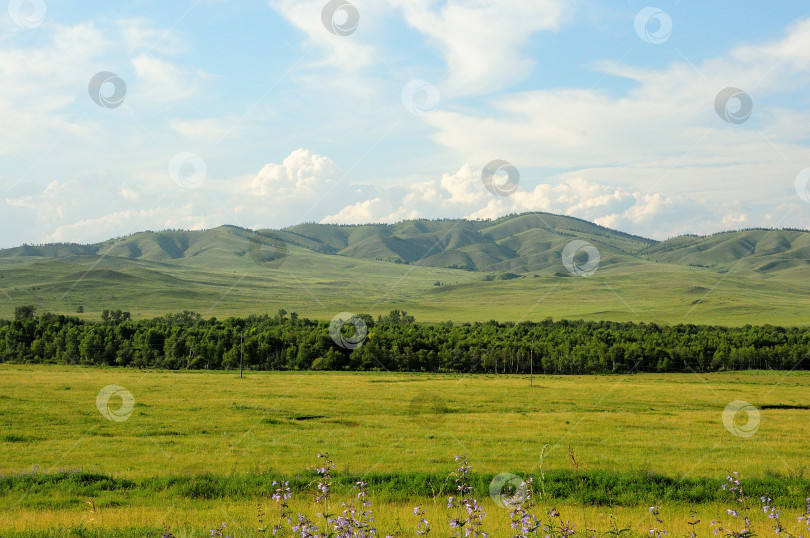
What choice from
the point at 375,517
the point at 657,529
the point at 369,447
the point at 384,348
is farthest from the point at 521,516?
the point at 384,348

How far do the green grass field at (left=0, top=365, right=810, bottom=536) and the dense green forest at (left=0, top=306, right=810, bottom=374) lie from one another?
98.2ft

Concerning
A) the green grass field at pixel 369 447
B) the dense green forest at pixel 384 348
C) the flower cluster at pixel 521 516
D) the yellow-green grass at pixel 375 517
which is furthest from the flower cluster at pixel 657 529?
the dense green forest at pixel 384 348

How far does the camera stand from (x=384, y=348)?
370 ft

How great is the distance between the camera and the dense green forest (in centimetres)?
11006

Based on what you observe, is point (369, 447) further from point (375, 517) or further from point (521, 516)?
point (521, 516)

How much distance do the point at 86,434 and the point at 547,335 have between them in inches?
4442

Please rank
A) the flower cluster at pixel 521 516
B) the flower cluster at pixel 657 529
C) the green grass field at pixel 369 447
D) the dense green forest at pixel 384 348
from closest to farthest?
the flower cluster at pixel 521 516 → the flower cluster at pixel 657 529 → the green grass field at pixel 369 447 → the dense green forest at pixel 384 348

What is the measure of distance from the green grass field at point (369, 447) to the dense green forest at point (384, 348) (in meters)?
29.9

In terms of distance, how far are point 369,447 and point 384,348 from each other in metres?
81.4

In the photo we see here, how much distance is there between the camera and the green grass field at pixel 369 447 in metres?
15.9

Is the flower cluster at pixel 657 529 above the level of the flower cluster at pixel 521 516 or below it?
below

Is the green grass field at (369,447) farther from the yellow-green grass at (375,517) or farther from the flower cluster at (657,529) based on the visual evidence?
the flower cluster at (657,529)

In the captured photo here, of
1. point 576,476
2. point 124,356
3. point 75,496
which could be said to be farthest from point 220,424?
point 124,356

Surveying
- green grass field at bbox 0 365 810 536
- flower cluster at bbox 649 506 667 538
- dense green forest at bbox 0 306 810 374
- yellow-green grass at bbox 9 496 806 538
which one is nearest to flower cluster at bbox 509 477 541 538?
flower cluster at bbox 649 506 667 538
